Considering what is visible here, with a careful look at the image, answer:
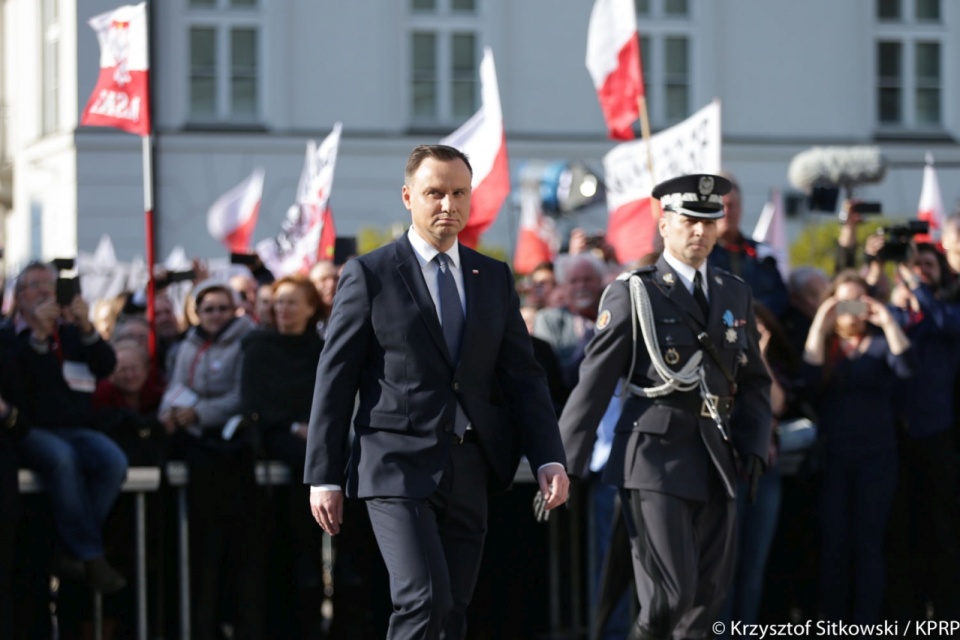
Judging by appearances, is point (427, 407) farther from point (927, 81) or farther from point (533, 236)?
point (927, 81)

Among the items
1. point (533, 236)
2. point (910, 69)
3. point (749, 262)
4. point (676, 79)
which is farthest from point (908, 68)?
point (749, 262)

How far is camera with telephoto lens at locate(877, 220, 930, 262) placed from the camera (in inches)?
385

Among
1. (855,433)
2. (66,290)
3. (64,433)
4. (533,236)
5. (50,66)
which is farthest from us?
(50,66)

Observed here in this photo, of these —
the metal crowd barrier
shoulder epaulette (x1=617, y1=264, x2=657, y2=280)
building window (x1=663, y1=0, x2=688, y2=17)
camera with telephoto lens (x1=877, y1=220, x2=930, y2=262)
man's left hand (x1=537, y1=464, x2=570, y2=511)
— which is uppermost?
building window (x1=663, y1=0, x2=688, y2=17)

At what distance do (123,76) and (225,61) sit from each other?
17.4 meters

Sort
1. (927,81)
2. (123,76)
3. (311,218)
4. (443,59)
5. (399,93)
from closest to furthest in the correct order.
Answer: (123,76) → (311,218) → (399,93) → (443,59) → (927,81)

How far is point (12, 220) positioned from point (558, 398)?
2459cm

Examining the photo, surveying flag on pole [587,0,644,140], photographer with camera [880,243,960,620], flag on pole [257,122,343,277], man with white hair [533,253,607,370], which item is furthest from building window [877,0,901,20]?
man with white hair [533,253,607,370]

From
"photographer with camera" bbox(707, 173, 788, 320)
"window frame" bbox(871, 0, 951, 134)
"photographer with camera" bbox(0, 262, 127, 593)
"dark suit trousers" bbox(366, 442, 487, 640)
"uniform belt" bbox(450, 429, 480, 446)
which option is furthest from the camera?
"window frame" bbox(871, 0, 951, 134)

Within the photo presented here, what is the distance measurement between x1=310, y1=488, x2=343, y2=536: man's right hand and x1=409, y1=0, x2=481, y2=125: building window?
2255 centimetres

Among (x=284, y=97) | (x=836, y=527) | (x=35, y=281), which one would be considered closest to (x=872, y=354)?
(x=836, y=527)

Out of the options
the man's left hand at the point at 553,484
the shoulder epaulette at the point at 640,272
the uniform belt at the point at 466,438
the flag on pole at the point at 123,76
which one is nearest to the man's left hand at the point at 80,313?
the flag on pole at the point at 123,76

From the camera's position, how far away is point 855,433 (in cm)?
923

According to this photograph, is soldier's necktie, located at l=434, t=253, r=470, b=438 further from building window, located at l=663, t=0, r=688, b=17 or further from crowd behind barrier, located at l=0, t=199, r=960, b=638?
building window, located at l=663, t=0, r=688, b=17
